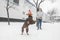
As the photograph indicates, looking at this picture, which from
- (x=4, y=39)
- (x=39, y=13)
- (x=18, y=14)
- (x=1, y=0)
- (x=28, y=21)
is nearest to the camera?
(x=4, y=39)

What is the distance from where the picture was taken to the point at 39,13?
6.76 m

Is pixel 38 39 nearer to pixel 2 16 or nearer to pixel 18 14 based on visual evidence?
pixel 2 16

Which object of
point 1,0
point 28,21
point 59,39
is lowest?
point 59,39

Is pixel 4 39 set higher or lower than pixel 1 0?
lower

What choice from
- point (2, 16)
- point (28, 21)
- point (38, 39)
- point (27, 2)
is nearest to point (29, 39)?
point (38, 39)

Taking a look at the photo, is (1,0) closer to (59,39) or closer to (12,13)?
(12,13)

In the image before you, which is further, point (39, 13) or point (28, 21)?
point (39, 13)

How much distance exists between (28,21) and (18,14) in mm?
8883

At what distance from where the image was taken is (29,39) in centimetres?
468

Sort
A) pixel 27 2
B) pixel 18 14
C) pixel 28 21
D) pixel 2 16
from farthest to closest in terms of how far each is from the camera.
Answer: pixel 27 2, pixel 18 14, pixel 2 16, pixel 28 21

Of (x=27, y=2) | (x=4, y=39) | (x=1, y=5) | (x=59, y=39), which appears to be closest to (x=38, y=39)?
(x=59, y=39)

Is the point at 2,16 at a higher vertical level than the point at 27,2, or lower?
lower

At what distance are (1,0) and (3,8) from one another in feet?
2.45

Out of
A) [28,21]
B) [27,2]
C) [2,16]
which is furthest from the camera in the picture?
[27,2]
